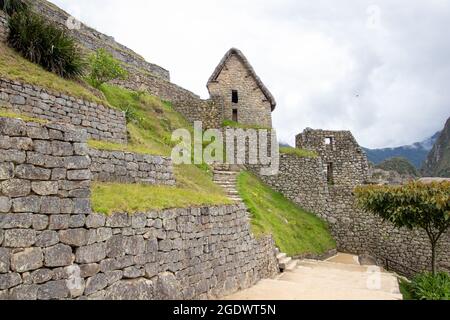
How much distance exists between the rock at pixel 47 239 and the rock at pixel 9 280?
458 mm

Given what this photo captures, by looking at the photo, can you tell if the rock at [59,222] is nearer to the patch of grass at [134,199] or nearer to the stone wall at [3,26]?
the patch of grass at [134,199]

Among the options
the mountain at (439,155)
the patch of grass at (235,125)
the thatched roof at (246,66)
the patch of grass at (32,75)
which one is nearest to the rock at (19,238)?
the patch of grass at (32,75)

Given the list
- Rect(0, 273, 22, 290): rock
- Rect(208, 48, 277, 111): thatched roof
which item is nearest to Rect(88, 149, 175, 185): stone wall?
Rect(0, 273, 22, 290): rock

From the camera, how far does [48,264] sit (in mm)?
4852

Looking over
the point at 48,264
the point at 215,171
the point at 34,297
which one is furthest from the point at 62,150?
the point at 215,171

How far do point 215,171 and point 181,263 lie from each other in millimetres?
9456

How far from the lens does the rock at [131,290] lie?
18.7 ft

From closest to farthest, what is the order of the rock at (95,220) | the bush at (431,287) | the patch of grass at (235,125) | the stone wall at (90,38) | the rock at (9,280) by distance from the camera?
the rock at (9,280), the rock at (95,220), the bush at (431,287), the stone wall at (90,38), the patch of grass at (235,125)

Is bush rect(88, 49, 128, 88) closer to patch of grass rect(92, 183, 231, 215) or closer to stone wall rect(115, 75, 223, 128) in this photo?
stone wall rect(115, 75, 223, 128)

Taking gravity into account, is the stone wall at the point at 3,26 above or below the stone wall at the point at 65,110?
above

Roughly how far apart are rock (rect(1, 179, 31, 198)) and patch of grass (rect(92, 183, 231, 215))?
3.69 feet

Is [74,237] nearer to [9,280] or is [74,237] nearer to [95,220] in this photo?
[95,220]

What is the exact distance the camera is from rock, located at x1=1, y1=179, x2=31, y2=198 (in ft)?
15.1

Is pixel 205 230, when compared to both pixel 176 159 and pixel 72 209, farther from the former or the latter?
pixel 176 159
